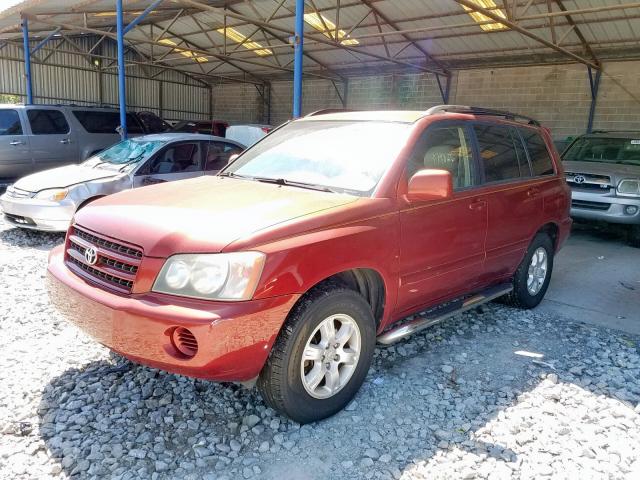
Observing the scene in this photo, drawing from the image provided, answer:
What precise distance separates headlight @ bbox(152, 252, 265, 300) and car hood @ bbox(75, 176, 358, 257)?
56 millimetres

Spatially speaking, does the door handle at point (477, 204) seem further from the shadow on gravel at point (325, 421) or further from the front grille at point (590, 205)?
the front grille at point (590, 205)

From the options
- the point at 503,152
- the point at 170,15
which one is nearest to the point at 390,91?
the point at 170,15

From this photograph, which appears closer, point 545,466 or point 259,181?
point 545,466

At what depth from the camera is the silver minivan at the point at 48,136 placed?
9953mm

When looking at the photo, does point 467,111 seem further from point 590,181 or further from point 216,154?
point 590,181

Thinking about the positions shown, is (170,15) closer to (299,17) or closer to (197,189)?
(299,17)

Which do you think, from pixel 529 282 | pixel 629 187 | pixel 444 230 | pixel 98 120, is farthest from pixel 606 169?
pixel 98 120

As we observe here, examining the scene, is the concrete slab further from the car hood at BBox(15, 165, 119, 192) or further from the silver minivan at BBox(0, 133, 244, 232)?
the car hood at BBox(15, 165, 119, 192)

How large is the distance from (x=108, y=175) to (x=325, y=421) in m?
5.35

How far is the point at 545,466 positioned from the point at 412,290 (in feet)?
4.07

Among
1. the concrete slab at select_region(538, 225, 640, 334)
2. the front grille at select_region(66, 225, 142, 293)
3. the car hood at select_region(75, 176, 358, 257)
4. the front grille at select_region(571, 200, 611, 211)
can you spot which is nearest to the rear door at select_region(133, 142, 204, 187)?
the car hood at select_region(75, 176, 358, 257)

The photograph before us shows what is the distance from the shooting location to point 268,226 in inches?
100

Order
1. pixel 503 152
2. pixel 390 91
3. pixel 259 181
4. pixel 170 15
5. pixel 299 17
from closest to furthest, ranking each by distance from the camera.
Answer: pixel 259 181, pixel 503 152, pixel 299 17, pixel 170 15, pixel 390 91

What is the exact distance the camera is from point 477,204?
12.4ft
